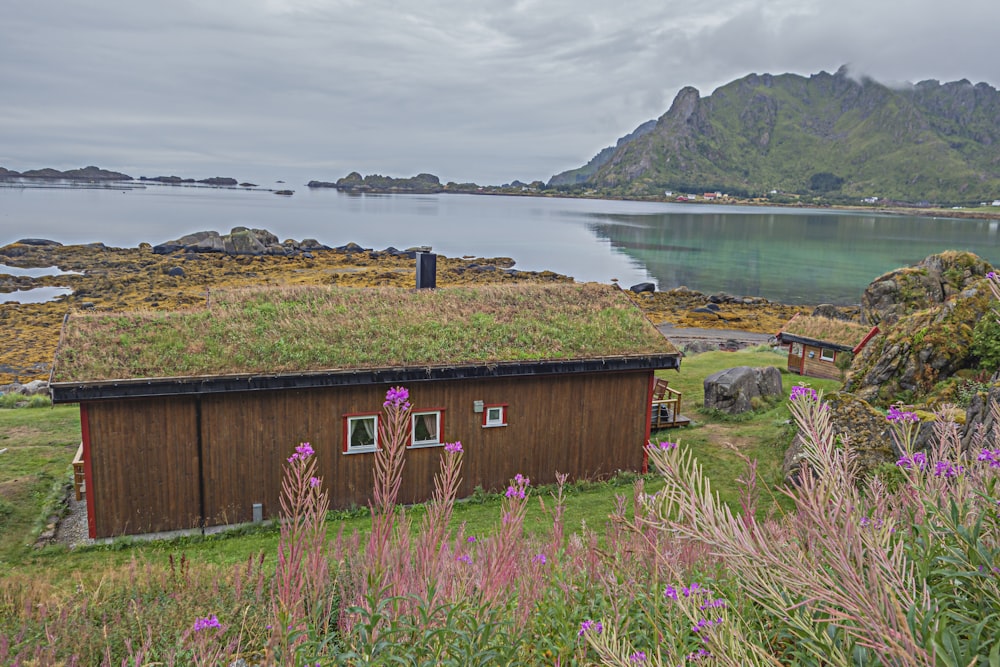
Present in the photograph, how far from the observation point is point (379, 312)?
1599cm

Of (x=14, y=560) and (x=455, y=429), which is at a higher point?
(x=455, y=429)

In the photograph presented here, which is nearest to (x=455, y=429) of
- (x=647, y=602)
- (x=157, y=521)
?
(x=157, y=521)

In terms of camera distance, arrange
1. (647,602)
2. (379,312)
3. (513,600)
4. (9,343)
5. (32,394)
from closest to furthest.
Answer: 1. (647,602)
2. (513,600)
3. (379,312)
4. (32,394)
5. (9,343)

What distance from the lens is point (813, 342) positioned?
2647 centimetres

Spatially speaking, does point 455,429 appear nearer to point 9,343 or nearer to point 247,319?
point 247,319

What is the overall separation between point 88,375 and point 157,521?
310 centimetres

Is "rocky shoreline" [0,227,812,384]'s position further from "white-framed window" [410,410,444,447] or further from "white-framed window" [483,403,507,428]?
"white-framed window" [483,403,507,428]

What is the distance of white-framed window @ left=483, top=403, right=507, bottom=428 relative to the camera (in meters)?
15.1

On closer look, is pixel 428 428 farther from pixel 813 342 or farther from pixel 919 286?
pixel 919 286

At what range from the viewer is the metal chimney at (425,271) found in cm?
1819

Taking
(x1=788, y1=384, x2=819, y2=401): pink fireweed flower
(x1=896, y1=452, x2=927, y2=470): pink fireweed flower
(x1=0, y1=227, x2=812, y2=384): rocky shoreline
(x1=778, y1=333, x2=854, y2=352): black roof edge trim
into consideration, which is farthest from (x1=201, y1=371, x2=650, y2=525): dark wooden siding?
(x1=0, y1=227, x2=812, y2=384): rocky shoreline

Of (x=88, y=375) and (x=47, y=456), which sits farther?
(x=47, y=456)

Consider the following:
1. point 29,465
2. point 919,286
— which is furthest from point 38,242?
point 919,286

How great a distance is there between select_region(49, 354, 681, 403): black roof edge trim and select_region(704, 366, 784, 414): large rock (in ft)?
20.2
